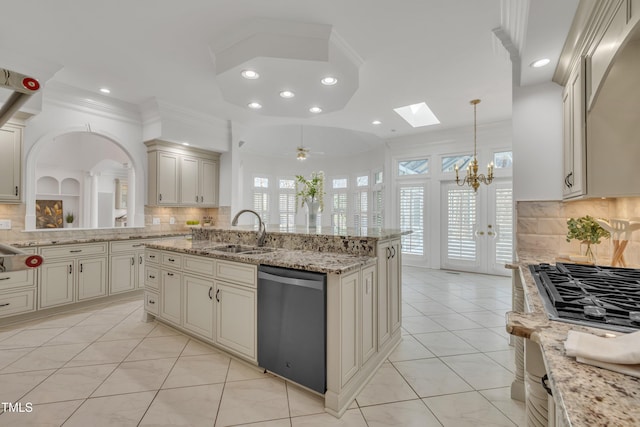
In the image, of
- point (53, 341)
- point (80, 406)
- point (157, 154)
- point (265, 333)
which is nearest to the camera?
point (80, 406)

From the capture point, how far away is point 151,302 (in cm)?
330

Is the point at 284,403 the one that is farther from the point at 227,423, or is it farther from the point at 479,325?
the point at 479,325

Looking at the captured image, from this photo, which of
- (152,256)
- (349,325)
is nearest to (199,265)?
(152,256)

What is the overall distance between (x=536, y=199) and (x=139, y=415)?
138 inches

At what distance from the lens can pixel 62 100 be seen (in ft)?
13.4

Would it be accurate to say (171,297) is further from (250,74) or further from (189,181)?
(189,181)

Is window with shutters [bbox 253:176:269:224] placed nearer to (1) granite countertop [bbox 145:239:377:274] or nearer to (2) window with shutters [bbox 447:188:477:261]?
(2) window with shutters [bbox 447:188:477:261]

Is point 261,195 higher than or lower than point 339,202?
higher

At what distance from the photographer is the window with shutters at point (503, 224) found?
5566 millimetres

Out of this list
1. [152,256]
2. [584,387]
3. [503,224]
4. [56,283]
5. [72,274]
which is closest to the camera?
[584,387]

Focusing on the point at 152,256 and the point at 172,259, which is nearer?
the point at 172,259

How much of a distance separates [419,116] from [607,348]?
217 inches

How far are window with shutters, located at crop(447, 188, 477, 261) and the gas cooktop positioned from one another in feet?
13.9

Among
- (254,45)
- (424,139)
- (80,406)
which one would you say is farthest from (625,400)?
(424,139)
